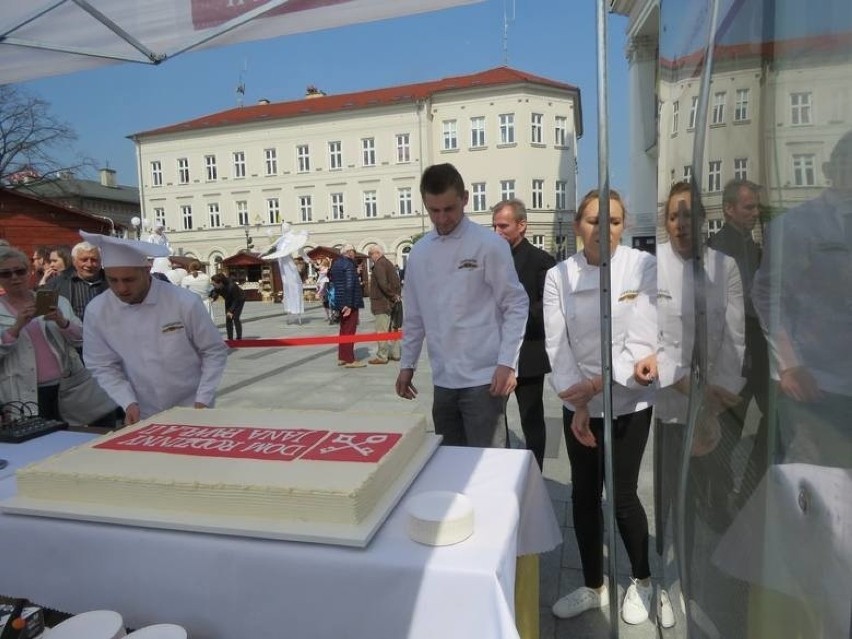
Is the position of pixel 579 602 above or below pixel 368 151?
below

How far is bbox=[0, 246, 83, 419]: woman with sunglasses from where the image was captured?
300cm

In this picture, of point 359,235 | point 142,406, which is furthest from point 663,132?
point 359,235

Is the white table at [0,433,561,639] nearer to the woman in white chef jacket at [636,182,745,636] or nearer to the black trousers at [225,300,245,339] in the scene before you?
the woman in white chef jacket at [636,182,745,636]

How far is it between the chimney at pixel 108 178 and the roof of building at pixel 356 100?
27.7 meters

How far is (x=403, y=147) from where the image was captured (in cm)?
4075

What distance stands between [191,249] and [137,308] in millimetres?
45849

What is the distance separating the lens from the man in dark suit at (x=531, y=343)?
3184 millimetres

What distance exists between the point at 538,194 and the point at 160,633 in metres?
40.1

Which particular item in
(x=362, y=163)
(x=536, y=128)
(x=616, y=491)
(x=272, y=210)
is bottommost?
(x=616, y=491)

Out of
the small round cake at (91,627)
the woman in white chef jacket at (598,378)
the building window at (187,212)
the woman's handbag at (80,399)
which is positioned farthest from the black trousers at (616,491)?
the building window at (187,212)

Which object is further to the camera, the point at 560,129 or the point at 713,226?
the point at 560,129

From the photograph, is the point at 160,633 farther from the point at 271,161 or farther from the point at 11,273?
the point at 271,161

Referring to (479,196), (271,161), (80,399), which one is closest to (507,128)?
(479,196)

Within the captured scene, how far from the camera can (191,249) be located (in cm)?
4438
